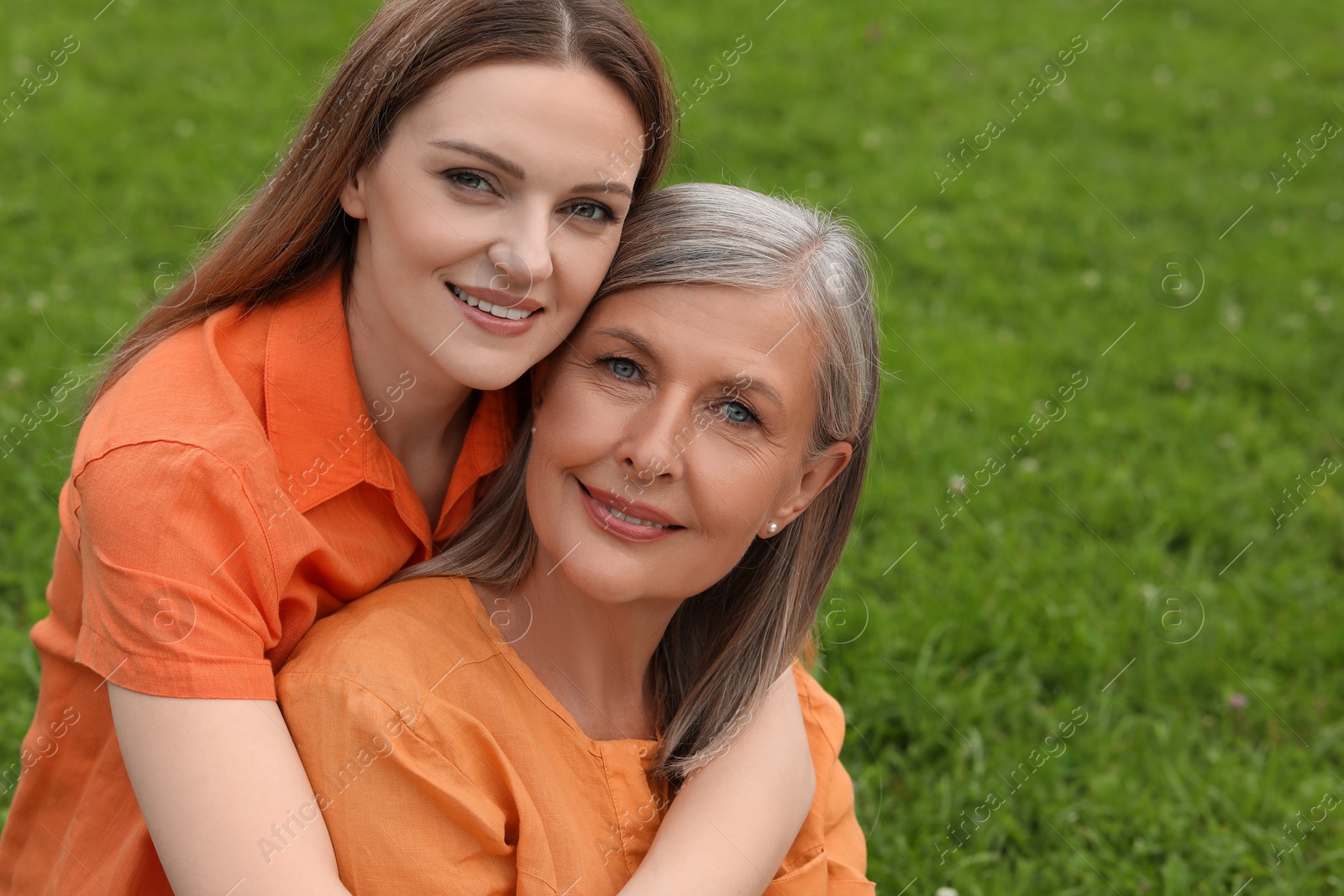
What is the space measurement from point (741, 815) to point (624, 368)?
908 millimetres

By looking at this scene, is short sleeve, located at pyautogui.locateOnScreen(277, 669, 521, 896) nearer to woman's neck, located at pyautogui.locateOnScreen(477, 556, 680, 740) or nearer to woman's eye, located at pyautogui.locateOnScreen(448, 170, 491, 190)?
woman's neck, located at pyautogui.locateOnScreen(477, 556, 680, 740)

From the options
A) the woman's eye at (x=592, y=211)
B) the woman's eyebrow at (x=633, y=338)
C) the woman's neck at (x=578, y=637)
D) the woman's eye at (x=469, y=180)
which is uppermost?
the woman's eye at (x=469, y=180)

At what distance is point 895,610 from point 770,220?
201 cm

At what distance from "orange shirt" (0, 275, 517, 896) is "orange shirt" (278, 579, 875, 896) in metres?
0.14

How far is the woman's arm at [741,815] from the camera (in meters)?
2.37

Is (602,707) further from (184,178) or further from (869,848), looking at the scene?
(184,178)

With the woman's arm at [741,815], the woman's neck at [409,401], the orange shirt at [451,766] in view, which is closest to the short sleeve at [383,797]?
the orange shirt at [451,766]

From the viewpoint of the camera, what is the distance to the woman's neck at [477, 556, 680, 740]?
2590mm

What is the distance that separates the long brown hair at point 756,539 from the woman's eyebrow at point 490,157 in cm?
27

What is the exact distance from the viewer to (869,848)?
350cm

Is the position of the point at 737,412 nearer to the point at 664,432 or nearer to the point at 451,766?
the point at 664,432

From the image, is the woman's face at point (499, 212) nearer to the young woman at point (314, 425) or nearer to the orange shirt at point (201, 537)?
the young woman at point (314, 425)

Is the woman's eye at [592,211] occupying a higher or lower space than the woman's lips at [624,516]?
higher

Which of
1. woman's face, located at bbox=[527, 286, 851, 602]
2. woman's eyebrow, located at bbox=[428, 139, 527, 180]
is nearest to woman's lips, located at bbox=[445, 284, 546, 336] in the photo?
woman's face, located at bbox=[527, 286, 851, 602]
